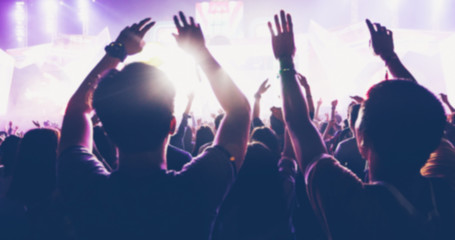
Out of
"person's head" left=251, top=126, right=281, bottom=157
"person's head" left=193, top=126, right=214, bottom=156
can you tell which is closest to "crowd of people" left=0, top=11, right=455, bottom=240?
"person's head" left=251, top=126, right=281, bottom=157

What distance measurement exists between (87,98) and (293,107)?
1189 mm

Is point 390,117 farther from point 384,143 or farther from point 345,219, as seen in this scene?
point 345,219

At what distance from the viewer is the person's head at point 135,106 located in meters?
1.31

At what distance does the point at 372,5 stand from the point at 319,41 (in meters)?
9.19

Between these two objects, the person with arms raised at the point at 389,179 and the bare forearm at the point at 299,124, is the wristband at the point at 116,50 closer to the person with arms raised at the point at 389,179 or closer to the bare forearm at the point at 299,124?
the bare forearm at the point at 299,124

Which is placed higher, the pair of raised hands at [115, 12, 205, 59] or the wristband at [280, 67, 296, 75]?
the pair of raised hands at [115, 12, 205, 59]

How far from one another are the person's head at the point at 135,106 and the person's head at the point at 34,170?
7.91ft

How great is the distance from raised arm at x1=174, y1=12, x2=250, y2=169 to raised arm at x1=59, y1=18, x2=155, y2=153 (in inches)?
15.6

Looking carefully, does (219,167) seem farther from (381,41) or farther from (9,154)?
(9,154)

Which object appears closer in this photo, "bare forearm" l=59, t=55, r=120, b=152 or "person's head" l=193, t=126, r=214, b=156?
"bare forearm" l=59, t=55, r=120, b=152

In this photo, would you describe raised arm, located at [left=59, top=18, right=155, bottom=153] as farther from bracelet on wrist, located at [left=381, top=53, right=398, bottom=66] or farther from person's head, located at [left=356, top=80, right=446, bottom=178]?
bracelet on wrist, located at [left=381, top=53, right=398, bottom=66]

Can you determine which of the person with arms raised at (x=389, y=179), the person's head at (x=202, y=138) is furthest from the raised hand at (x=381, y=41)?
the person's head at (x=202, y=138)

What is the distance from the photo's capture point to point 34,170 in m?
3.18

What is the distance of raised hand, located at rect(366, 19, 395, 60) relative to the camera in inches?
97.1
